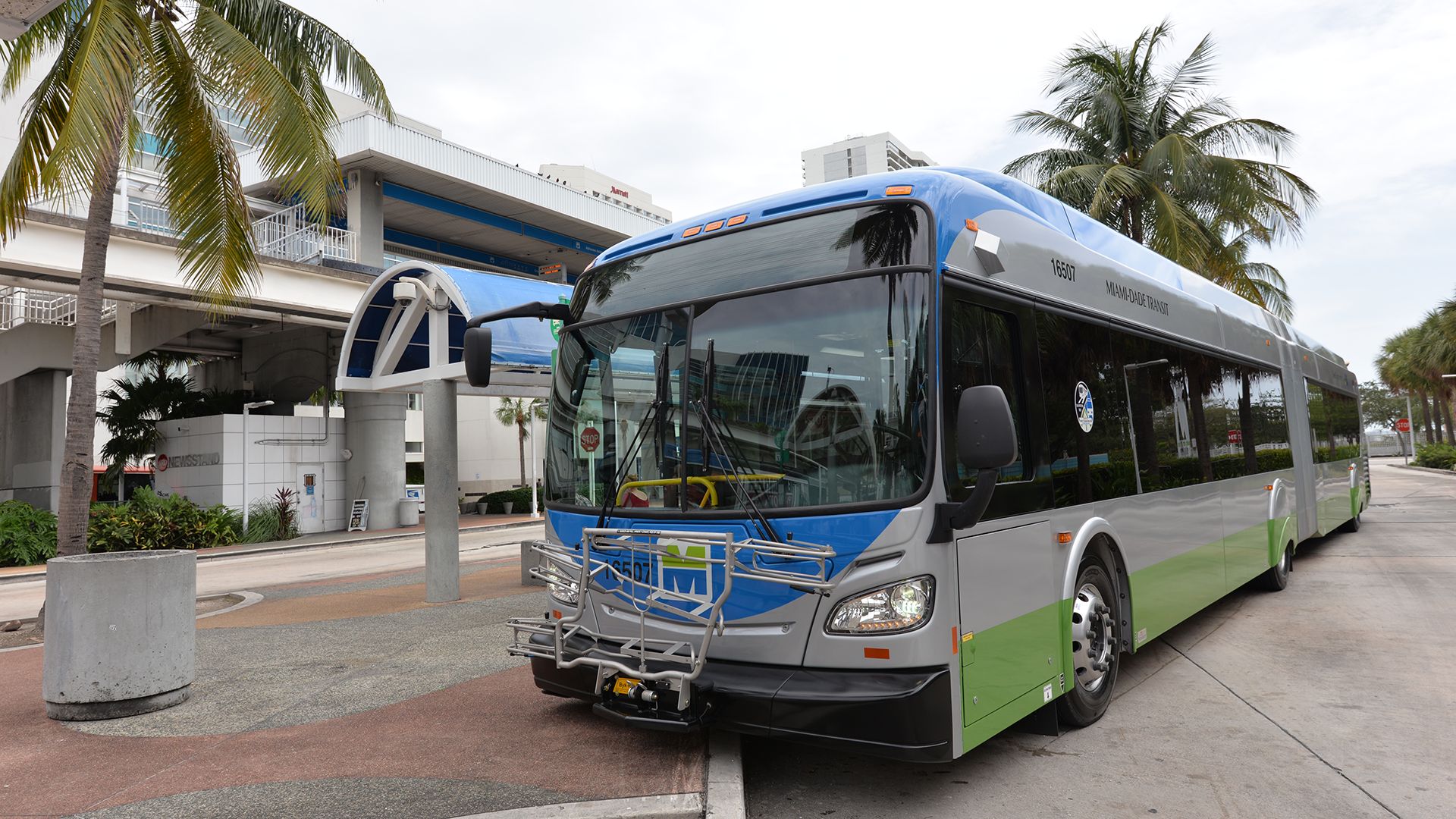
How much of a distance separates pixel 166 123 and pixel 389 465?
67.1ft

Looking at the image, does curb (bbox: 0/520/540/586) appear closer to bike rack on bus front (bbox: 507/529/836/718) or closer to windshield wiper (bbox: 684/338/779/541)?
bike rack on bus front (bbox: 507/529/836/718)

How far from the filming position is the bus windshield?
3.93 metres

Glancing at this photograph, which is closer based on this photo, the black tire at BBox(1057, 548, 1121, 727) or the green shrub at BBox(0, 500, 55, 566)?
the black tire at BBox(1057, 548, 1121, 727)

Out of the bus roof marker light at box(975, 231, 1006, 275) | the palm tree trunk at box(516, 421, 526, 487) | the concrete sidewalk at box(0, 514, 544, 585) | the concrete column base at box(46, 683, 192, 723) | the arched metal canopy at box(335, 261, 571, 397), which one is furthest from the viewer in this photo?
the palm tree trunk at box(516, 421, 526, 487)

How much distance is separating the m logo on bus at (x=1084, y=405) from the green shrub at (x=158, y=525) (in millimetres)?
21582

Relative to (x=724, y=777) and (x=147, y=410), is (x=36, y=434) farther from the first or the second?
(x=724, y=777)

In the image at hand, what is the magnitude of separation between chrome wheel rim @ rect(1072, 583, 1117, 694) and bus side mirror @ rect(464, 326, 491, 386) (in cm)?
365

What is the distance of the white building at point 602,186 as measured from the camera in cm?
8325

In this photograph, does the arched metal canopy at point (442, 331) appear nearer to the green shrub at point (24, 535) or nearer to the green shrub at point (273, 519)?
the green shrub at point (24, 535)

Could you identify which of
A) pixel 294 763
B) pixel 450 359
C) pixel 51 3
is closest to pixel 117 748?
pixel 294 763

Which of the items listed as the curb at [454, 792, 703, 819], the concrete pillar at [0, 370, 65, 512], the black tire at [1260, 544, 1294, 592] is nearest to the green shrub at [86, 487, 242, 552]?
the concrete pillar at [0, 370, 65, 512]

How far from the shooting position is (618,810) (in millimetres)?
3836

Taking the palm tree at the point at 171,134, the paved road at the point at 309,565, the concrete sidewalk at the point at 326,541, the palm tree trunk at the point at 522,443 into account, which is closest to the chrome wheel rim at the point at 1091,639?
the palm tree at the point at 171,134

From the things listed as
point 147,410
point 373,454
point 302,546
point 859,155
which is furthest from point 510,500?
point 859,155
